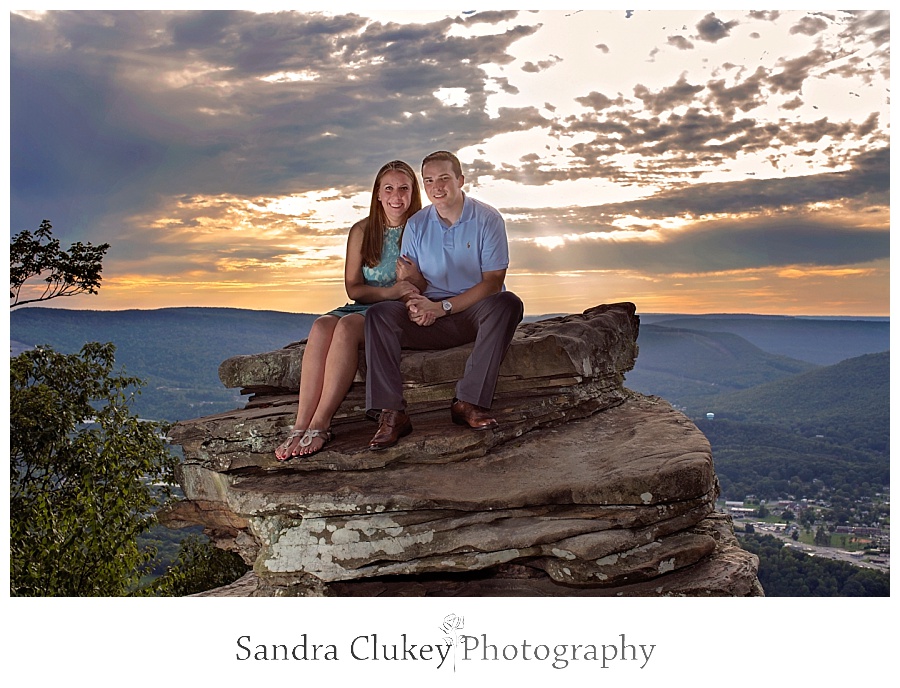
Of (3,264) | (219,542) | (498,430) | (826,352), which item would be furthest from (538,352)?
(826,352)

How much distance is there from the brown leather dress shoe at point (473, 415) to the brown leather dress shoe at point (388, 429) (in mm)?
503

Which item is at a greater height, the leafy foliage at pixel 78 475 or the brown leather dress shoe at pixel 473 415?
the brown leather dress shoe at pixel 473 415

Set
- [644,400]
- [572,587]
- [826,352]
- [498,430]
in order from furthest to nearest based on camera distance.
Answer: [826,352], [644,400], [498,430], [572,587]

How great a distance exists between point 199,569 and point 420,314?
8.64 meters

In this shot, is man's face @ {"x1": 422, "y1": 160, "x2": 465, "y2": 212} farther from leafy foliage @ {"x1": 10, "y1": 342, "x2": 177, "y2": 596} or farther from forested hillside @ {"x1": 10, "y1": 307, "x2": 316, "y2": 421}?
forested hillside @ {"x1": 10, "y1": 307, "x2": 316, "y2": 421}

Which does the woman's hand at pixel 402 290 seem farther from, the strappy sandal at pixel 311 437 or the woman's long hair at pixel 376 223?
the strappy sandal at pixel 311 437

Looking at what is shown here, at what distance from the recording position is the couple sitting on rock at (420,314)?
23.8 ft

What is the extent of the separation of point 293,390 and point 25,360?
18.5 feet

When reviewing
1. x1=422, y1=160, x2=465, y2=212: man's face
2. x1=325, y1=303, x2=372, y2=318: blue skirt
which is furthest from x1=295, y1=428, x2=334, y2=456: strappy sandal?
x1=422, y1=160, x2=465, y2=212: man's face

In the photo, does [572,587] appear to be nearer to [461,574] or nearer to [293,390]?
[461,574]

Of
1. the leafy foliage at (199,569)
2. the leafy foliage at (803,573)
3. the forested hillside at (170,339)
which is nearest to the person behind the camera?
the leafy foliage at (803,573)

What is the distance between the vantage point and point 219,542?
346 inches

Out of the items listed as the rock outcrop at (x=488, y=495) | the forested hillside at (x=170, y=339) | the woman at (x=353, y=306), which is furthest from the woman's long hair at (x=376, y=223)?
the forested hillside at (x=170, y=339)

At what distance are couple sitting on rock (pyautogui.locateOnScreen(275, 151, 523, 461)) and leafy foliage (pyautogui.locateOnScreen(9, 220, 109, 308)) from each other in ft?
20.9
